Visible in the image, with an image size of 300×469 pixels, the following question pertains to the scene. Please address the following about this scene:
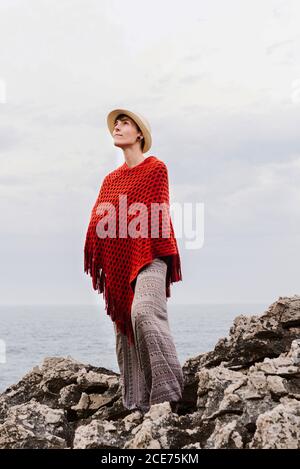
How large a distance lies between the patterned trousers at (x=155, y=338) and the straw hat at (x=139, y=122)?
3.20ft

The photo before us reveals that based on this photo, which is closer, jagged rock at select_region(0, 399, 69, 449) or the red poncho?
jagged rock at select_region(0, 399, 69, 449)

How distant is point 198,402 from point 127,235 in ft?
4.64

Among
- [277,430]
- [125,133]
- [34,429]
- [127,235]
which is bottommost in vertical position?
[34,429]

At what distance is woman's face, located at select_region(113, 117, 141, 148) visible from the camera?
637 centimetres

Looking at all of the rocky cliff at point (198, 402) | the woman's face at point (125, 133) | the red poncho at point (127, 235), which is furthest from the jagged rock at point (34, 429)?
the woman's face at point (125, 133)

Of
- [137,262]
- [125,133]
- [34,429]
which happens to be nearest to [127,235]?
[137,262]

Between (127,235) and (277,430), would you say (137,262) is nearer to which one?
(127,235)

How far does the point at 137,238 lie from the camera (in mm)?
6246

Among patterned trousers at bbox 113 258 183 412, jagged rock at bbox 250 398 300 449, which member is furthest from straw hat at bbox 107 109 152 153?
jagged rock at bbox 250 398 300 449

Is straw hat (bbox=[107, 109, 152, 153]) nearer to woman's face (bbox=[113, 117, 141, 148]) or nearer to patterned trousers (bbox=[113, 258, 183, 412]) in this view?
woman's face (bbox=[113, 117, 141, 148])

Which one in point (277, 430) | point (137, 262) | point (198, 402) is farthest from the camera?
point (137, 262)

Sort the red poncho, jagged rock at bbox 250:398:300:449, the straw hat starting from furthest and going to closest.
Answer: the straw hat < the red poncho < jagged rock at bbox 250:398:300:449

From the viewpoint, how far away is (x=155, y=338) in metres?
5.92

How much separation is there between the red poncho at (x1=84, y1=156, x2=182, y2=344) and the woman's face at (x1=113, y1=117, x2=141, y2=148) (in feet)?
0.69
